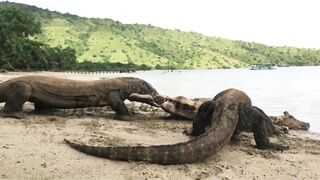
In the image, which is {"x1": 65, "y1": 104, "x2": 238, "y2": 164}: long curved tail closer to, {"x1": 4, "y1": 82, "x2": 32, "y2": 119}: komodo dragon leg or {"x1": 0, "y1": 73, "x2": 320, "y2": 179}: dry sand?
{"x1": 0, "y1": 73, "x2": 320, "y2": 179}: dry sand

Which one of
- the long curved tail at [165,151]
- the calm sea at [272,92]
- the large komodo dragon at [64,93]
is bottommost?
the calm sea at [272,92]

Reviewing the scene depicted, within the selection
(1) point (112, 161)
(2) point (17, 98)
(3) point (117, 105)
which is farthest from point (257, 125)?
(2) point (17, 98)

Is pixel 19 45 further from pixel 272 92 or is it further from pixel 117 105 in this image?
pixel 117 105

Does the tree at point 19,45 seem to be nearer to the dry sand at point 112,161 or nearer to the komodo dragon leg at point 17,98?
the komodo dragon leg at point 17,98

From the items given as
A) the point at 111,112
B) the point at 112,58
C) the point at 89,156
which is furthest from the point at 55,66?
the point at 89,156

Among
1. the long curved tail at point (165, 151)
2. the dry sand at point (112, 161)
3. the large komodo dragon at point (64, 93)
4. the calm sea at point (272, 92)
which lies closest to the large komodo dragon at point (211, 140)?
the long curved tail at point (165, 151)

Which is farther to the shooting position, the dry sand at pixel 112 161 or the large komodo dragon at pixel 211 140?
the large komodo dragon at pixel 211 140

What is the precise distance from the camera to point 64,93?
12.3 meters

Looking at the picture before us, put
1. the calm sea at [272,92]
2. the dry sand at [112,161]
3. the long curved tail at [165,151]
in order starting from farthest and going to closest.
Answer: the calm sea at [272,92]
the long curved tail at [165,151]
the dry sand at [112,161]

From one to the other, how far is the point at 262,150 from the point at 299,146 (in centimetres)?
147

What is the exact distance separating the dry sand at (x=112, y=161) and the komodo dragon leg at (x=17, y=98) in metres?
0.37

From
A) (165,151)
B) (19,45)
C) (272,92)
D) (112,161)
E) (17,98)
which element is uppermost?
(19,45)

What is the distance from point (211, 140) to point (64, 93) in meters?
5.36

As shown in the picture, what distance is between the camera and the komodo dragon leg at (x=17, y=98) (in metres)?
11.4
